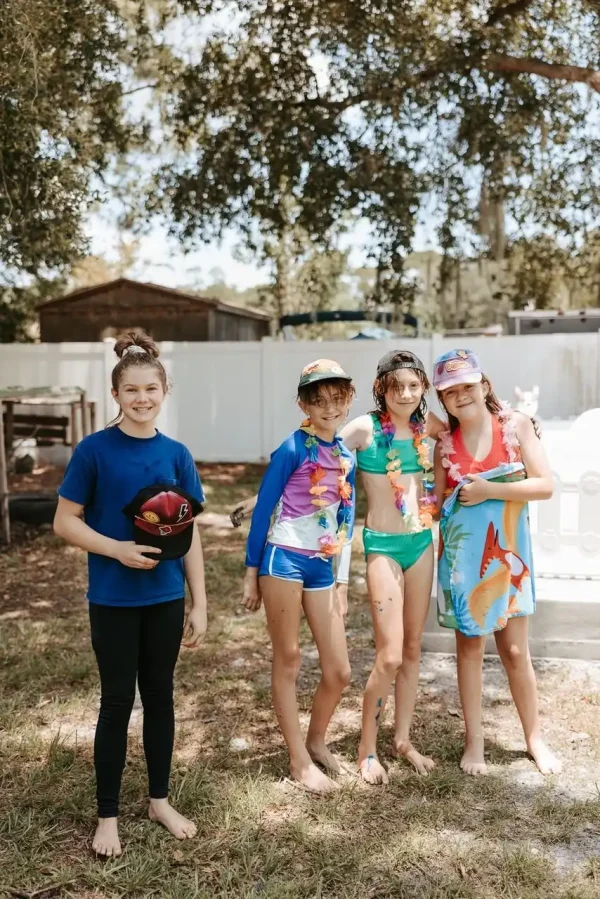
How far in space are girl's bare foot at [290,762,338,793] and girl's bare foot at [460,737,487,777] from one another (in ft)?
1.83

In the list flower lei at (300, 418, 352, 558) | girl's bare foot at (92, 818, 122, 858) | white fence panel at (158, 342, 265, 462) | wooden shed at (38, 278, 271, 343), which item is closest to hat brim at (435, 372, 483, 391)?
flower lei at (300, 418, 352, 558)

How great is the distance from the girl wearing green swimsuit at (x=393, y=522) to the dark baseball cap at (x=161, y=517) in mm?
536

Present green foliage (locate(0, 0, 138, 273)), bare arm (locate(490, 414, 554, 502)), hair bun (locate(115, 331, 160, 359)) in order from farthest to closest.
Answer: green foliage (locate(0, 0, 138, 273))
bare arm (locate(490, 414, 554, 502))
hair bun (locate(115, 331, 160, 359))

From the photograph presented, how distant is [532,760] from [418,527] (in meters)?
1.11

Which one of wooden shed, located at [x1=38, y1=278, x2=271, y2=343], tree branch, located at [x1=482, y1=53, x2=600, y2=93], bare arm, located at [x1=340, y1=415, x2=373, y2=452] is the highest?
tree branch, located at [x1=482, y1=53, x2=600, y2=93]

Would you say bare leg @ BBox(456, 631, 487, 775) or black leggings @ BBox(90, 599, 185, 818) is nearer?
black leggings @ BBox(90, 599, 185, 818)

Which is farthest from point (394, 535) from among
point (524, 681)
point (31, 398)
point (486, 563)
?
point (31, 398)

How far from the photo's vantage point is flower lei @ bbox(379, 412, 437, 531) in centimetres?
316

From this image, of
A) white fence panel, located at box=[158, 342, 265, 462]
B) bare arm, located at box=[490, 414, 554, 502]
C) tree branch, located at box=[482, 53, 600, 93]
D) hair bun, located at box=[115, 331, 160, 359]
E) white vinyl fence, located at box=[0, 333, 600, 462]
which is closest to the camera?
hair bun, located at box=[115, 331, 160, 359]

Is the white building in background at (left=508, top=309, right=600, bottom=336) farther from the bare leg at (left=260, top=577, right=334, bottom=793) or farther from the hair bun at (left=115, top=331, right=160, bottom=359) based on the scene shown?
the hair bun at (left=115, top=331, right=160, bottom=359)

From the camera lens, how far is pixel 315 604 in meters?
3.05

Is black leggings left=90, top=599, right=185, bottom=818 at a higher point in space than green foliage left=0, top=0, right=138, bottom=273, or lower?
lower

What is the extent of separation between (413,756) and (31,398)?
5.43m

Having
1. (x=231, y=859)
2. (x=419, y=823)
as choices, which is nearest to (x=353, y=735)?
(x=419, y=823)
